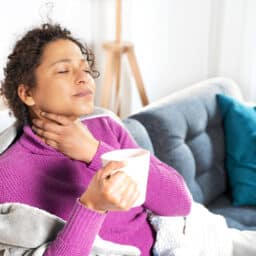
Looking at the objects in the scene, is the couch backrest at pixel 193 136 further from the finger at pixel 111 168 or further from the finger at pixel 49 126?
the finger at pixel 111 168

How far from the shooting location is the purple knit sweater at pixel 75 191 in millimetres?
952

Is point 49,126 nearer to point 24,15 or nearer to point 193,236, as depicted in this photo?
point 193,236

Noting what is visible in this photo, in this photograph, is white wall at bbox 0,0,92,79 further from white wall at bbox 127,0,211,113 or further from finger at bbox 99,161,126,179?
finger at bbox 99,161,126,179

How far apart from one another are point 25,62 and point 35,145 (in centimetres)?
20

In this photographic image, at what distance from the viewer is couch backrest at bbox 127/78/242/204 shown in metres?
1.82

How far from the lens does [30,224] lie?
1.02 meters

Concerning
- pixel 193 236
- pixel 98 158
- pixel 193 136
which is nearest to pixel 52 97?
pixel 98 158

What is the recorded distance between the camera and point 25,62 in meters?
1.17

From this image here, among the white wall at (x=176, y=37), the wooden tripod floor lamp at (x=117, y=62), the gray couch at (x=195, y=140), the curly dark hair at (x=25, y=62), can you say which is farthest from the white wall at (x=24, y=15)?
the curly dark hair at (x=25, y=62)

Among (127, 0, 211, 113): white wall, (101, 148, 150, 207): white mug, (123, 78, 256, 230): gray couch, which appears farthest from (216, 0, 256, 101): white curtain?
(101, 148, 150, 207): white mug

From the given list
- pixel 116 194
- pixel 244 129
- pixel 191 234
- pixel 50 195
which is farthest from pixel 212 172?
pixel 116 194

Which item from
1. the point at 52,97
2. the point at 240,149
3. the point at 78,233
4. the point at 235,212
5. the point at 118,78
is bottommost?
the point at 235,212

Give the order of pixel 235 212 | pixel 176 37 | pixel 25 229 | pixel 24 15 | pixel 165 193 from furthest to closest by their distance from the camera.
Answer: pixel 176 37, pixel 24 15, pixel 235 212, pixel 165 193, pixel 25 229

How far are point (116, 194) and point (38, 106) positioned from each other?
399mm
